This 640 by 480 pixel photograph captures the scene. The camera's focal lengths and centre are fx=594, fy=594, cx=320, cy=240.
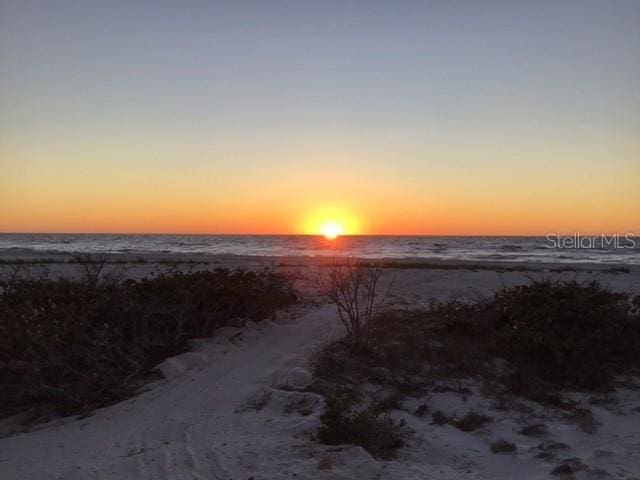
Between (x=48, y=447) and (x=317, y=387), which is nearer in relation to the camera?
(x=48, y=447)

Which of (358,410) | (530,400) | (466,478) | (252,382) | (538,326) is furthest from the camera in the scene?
(538,326)

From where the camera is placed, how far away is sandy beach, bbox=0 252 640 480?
4.48 metres

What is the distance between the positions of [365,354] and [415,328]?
1363 millimetres

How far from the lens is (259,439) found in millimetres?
5086

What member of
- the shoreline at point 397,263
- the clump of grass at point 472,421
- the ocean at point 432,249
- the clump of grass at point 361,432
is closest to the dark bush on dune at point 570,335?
the clump of grass at point 472,421

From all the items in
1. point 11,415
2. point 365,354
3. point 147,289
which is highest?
point 147,289

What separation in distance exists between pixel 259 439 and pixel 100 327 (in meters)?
3.43

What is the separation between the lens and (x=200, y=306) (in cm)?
866

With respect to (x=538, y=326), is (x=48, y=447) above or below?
below

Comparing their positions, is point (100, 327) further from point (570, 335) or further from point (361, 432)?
point (570, 335)

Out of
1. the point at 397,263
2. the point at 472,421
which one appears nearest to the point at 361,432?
the point at 472,421

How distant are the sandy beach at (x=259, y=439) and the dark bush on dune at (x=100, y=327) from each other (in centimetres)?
41

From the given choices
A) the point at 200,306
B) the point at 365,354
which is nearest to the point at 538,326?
the point at 365,354

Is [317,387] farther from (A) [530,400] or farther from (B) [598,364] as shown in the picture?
(B) [598,364]
